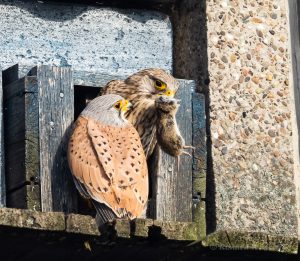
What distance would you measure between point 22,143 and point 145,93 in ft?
2.63

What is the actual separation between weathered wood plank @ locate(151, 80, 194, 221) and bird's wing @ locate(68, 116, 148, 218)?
0.73ft

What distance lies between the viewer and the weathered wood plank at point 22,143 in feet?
38.0

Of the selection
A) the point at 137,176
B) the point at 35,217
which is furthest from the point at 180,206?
the point at 35,217

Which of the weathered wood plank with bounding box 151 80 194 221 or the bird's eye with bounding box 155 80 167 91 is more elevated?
the bird's eye with bounding box 155 80 167 91

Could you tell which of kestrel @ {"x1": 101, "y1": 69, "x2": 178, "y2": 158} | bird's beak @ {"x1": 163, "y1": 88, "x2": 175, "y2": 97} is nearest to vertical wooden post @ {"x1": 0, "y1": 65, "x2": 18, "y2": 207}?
kestrel @ {"x1": 101, "y1": 69, "x2": 178, "y2": 158}

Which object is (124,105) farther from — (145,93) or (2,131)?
(2,131)

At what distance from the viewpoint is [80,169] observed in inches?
455

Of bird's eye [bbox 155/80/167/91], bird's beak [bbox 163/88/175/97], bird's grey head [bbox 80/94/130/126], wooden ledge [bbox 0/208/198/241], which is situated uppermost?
bird's eye [bbox 155/80/167/91]

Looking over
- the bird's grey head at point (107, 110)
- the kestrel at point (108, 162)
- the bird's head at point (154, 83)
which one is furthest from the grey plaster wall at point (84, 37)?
the kestrel at point (108, 162)

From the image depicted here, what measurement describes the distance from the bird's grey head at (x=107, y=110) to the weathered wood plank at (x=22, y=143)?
0.28 m

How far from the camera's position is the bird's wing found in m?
11.5

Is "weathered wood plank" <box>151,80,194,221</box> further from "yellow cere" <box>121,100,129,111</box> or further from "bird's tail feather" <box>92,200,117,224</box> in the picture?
"bird's tail feather" <box>92,200,117,224</box>

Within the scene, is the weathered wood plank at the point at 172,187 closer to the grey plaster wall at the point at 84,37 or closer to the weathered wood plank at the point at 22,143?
the weathered wood plank at the point at 22,143

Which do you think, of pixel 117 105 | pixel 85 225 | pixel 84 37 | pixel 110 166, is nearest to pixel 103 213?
pixel 110 166
